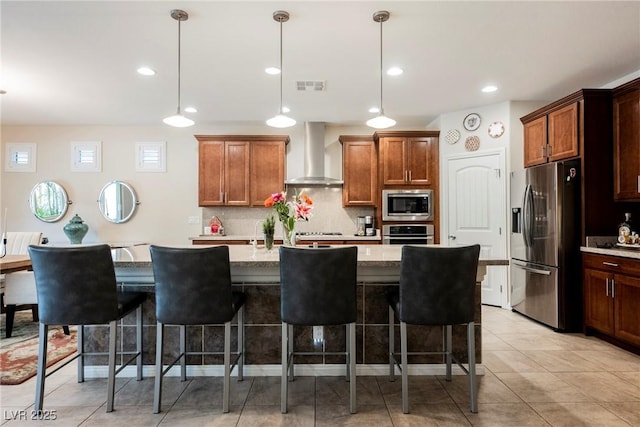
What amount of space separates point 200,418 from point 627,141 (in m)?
4.31

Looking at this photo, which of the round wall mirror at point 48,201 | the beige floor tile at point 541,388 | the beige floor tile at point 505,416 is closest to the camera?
the beige floor tile at point 505,416

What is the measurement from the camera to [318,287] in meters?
2.13

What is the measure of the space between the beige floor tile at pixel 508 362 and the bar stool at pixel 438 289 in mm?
819

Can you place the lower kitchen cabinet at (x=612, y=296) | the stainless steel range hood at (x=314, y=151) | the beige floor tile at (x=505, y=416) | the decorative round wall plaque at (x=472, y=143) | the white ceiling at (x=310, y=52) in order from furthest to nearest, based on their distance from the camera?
the stainless steel range hood at (x=314, y=151)
the decorative round wall plaque at (x=472, y=143)
the lower kitchen cabinet at (x=612, y=296)
the white ceiling at (x=310, y=52)
the beige floor tile at (x=505, y=416)

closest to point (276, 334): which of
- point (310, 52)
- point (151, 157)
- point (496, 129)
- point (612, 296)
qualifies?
point (310, 52)

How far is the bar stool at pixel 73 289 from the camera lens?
7.00 ft

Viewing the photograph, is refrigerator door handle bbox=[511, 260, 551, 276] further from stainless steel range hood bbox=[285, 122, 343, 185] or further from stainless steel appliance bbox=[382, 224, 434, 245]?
stainless steel range hood bbox=[285, 122, 343, 185]

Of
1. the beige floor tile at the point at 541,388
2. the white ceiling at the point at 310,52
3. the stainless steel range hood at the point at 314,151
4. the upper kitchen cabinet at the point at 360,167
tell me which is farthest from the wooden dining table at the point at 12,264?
the beige floor tile at the point at 541,388

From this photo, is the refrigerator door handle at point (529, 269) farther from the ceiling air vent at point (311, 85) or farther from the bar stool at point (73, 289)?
the bar stool at point (73, 289)

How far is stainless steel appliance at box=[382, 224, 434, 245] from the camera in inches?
Result: 204

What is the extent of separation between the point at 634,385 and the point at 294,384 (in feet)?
7.84

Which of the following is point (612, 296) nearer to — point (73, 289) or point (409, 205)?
point (409, 205)

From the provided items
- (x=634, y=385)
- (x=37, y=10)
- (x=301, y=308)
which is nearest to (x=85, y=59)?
(x=37, y=10)

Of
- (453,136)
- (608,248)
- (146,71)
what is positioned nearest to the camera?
(608,248)
